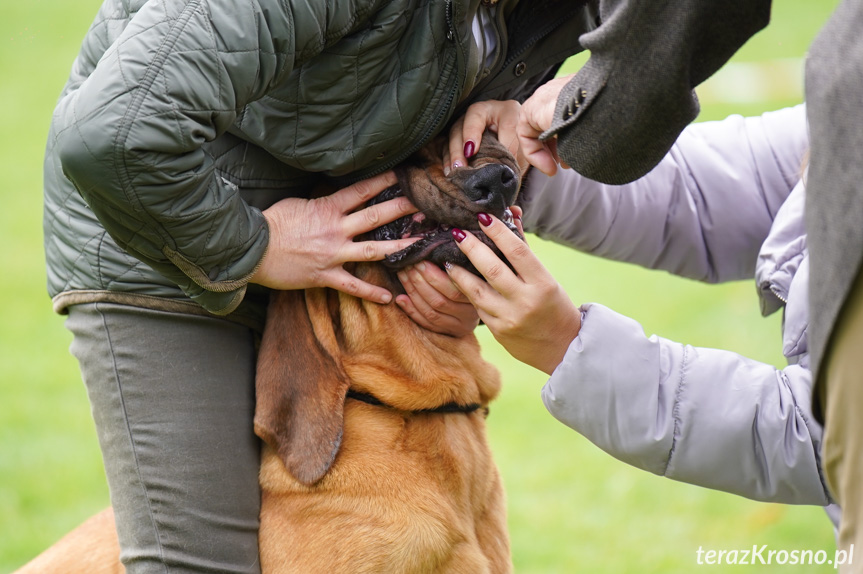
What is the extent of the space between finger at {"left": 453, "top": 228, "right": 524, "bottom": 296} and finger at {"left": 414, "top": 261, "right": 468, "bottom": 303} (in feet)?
0.66

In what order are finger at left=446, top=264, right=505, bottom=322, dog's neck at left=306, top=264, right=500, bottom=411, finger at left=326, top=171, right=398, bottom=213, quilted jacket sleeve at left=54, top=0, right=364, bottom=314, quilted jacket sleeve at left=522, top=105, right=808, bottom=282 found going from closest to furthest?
quilted jacket sleeve at left=54, top=0, right=364, bottom=314 < finger at left=446, top=264, right=505, bottom=322 < finger at left=326, top=171, right=398, bottom=213 < dog's neck at left=306, top=264, right=500, bottom=411 < quilted jacket sleeve at left=522, top=105, right=808, bottom=282

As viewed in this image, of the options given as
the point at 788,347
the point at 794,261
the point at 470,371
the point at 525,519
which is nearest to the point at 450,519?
the point at 470,371

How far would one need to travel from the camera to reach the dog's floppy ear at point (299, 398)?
7.77 feet

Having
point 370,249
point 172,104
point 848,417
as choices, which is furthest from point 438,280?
point 848,417

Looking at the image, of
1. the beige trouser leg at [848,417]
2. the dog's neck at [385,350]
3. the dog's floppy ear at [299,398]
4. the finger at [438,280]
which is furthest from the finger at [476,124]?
the beige trouser leg at [848,417]

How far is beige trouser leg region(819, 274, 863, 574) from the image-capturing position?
1.26 meters

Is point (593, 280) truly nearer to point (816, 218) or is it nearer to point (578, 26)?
point (578, 26)

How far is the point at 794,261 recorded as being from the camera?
2500mm

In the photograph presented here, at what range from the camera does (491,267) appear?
210 centimetres

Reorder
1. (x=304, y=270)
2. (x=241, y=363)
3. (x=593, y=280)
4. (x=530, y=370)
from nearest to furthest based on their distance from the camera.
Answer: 1. (x=304, y=270)
2. (x=241, y=363)
3. (x=530, y=370)
4. (x=593, y=280)

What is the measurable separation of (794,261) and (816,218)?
1271 millimetres

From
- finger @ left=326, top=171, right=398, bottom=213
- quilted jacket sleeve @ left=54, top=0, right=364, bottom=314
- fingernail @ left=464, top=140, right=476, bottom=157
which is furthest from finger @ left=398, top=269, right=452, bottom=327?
quilted jacket sleeve @ left=54, top=0, right=364, bottom=314

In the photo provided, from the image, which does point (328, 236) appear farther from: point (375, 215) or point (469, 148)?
point (469, 148)

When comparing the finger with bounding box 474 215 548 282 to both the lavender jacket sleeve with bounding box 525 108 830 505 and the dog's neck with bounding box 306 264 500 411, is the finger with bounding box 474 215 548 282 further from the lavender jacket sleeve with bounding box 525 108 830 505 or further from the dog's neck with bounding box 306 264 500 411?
the dog's neck with bounding box 306 264 500 411
